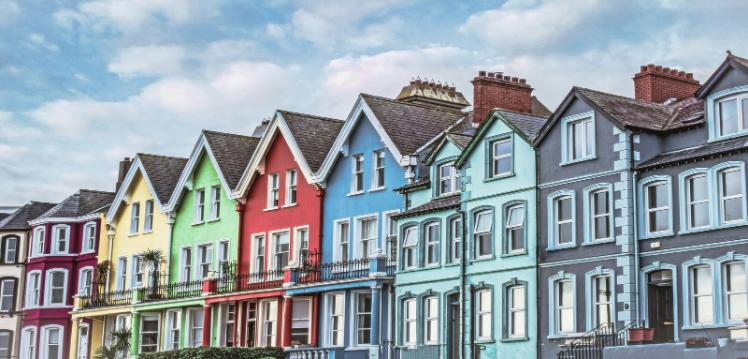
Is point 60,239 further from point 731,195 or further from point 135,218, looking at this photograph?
point 731,195

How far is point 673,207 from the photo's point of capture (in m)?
40.9

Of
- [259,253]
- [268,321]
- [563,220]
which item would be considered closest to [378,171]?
[259,253]

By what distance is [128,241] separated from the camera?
71.5 meters

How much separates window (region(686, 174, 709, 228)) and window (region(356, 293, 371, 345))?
58.0ft

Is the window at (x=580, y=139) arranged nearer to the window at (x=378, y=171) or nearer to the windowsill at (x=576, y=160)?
the windowsill at (x=576, y=160)

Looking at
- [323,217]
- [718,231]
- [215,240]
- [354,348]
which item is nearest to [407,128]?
[323,217]

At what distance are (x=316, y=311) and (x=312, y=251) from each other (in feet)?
9.06

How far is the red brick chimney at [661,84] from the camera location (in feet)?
162

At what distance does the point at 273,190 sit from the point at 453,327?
15069 millimetres

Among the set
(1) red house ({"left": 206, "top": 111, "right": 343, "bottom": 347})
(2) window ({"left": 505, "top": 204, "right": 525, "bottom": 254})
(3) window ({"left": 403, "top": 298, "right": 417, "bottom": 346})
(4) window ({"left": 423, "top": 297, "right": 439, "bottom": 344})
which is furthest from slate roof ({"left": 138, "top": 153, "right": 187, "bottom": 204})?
(2) window ({"left": 505, "top": 204, "right": 525, "bottom": 254})

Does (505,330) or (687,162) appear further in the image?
(505,330)

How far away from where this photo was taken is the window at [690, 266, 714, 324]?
129 ft

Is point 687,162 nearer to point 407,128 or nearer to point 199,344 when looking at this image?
point 407,128

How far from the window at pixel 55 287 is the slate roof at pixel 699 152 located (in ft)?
146
